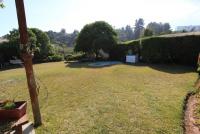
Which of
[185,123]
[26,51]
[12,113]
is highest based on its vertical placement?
[26,51]

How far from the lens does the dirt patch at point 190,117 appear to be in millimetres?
5461

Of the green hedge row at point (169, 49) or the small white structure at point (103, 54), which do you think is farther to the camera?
the small white structure at point (103, 54)

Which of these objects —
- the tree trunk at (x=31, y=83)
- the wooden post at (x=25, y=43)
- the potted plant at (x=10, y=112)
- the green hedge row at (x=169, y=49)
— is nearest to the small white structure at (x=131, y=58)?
the green hedge row at (x=169, y=49)

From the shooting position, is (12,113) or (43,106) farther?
(43,106)

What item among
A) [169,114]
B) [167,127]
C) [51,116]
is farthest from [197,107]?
[51,116]

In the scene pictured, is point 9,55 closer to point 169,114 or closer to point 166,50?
point 166,50

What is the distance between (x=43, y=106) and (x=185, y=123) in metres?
4.55

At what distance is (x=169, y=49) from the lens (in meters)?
19.8

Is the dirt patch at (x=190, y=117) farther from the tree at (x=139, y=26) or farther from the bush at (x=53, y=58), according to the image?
the tree at (x=139, y=26)

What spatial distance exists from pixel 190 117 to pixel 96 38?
22227 millimetres

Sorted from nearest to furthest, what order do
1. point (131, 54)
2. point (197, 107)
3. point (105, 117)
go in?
1. point (105, 117)
2. point (197, 107)
3. point (131, 54)

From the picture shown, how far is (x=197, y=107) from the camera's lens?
705 cm

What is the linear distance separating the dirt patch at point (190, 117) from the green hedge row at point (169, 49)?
34.2ft

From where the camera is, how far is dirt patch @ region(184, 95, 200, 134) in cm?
546
